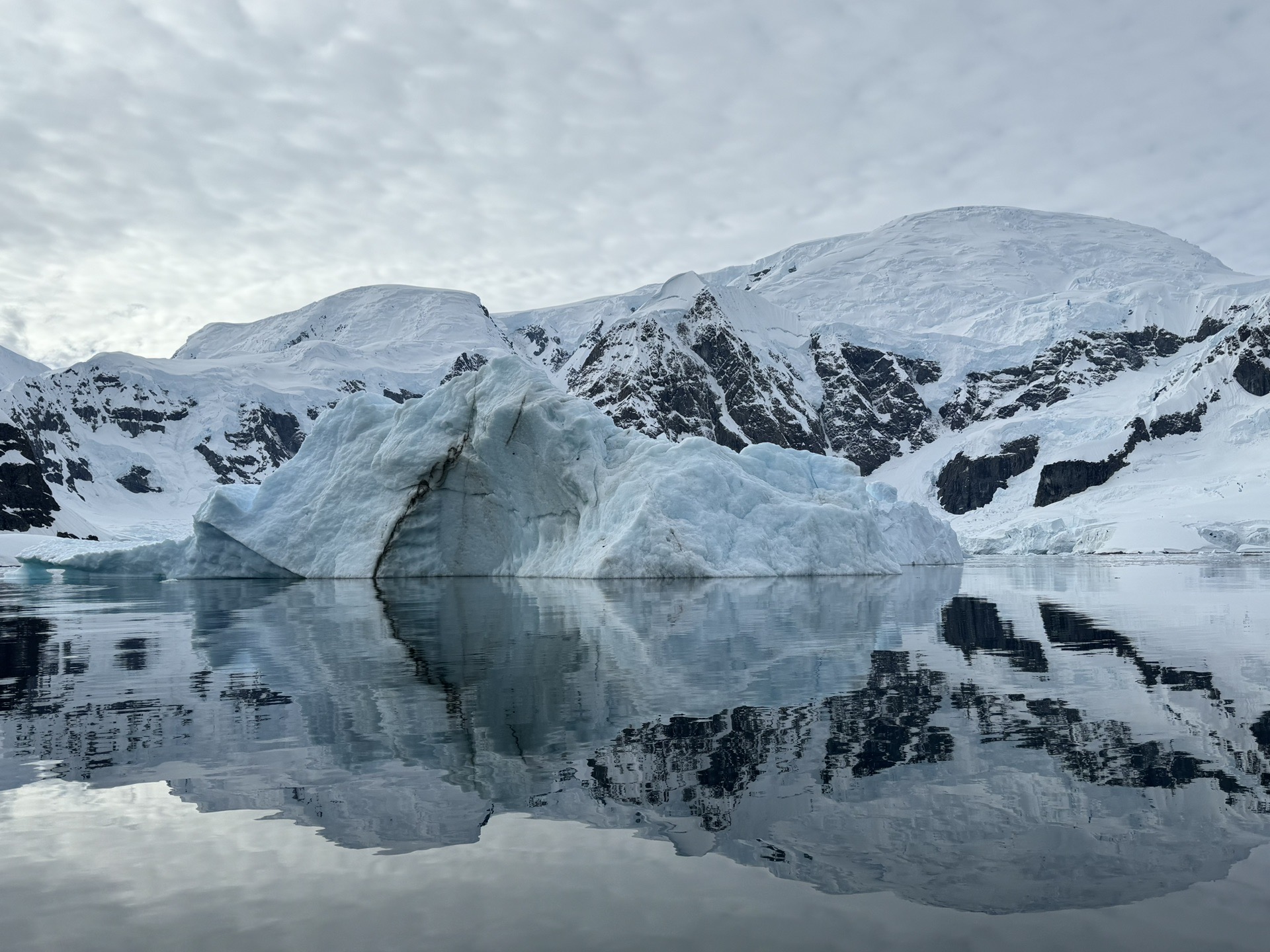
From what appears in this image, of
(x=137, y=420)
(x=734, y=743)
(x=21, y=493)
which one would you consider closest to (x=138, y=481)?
(x=137, y=420)

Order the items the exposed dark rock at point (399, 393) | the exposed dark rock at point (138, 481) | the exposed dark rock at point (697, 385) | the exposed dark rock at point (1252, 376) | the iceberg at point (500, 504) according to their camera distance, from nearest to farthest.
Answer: the iceberg at point (500, 504), the exposed dark rock at point (1252, 376), the exposed dark rock at point (697, 385), the exposed dark rock at point (138, 481), the exposed dark rock at point (399, 393)

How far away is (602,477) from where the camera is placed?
35.1 m

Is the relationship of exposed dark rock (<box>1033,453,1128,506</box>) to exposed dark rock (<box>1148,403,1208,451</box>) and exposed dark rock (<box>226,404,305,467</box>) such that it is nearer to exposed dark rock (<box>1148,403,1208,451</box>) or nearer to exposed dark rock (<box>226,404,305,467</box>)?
exposed dark rock (<box>1148,403,1208,451</box>)

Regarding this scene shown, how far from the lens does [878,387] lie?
154 metres

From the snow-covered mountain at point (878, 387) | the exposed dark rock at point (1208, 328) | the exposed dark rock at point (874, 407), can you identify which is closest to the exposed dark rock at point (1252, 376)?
the snow-covered mountain at point (878, 387)

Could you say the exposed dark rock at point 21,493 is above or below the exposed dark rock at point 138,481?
below

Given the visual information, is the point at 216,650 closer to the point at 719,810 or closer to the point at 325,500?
the point at 719,810

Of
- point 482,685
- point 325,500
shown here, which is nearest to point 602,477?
point 325,500

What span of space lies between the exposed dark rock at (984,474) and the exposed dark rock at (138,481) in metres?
114

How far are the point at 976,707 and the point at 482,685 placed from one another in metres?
4.42

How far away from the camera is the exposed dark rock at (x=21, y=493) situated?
89812 millimetres

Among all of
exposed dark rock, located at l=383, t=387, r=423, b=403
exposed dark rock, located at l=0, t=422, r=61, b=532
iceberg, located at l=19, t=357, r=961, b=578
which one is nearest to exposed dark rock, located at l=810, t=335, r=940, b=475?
exposed dark rock, located at l=383, t=387, r=423, b=403

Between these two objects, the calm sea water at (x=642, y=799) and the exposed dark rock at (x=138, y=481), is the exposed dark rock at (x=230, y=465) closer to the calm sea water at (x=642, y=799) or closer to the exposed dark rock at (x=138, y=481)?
the exposed dark rock at (x=138, y=481)

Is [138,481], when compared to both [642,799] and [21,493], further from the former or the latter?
[642,799]
